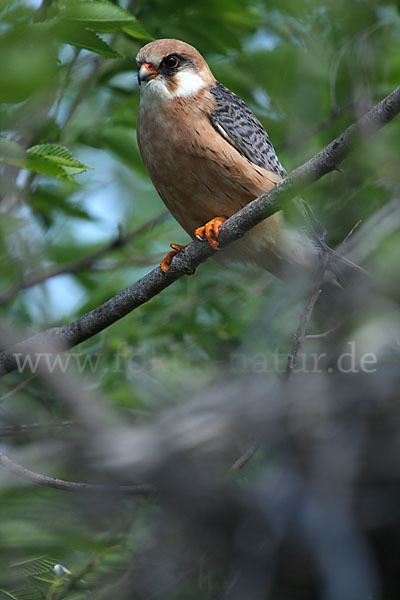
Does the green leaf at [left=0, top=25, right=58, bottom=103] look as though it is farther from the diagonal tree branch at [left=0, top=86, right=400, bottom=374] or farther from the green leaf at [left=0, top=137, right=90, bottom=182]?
the diagonal tree branch at [left=0, top=86, right=400, bottom=374]

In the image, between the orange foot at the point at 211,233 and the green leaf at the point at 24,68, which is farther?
the orange foot at the point at 211,233

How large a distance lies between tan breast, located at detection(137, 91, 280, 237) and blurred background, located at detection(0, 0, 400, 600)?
7.0 inches

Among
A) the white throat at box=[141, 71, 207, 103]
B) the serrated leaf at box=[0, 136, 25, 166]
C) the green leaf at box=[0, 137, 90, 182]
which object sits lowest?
the white throat at box=[141, 71, 207, 103]

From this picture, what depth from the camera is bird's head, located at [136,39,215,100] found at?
12.7 feet

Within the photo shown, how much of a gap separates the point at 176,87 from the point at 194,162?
22.6 inches

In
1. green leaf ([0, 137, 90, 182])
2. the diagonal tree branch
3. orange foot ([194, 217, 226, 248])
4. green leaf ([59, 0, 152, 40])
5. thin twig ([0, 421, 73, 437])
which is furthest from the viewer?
orange foot ([194, 217, 226, 248])

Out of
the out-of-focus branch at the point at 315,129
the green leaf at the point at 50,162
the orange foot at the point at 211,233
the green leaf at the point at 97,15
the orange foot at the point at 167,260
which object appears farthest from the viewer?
the out-of-focus branch at the point at 315,129

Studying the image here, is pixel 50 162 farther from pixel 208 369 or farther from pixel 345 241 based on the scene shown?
pixel 208 369

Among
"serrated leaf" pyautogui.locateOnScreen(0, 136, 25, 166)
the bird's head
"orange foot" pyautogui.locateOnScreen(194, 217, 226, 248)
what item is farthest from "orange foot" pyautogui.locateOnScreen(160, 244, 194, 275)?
"serrated leaf" pyautogui.locateOnScreen(0, 136, 25, 166)

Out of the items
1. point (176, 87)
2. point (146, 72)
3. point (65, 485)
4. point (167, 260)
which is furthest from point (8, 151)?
point (176, 87)

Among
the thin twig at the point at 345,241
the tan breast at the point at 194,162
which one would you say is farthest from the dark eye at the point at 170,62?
the thin twig at the point at 345,241

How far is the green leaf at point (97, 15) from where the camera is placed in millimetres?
1903

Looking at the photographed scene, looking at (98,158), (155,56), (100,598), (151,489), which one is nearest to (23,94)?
(151,489)

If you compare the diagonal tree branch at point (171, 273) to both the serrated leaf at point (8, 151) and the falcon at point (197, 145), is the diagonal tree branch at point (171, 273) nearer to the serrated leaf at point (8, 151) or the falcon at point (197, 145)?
the falcon at point (197, 145)
